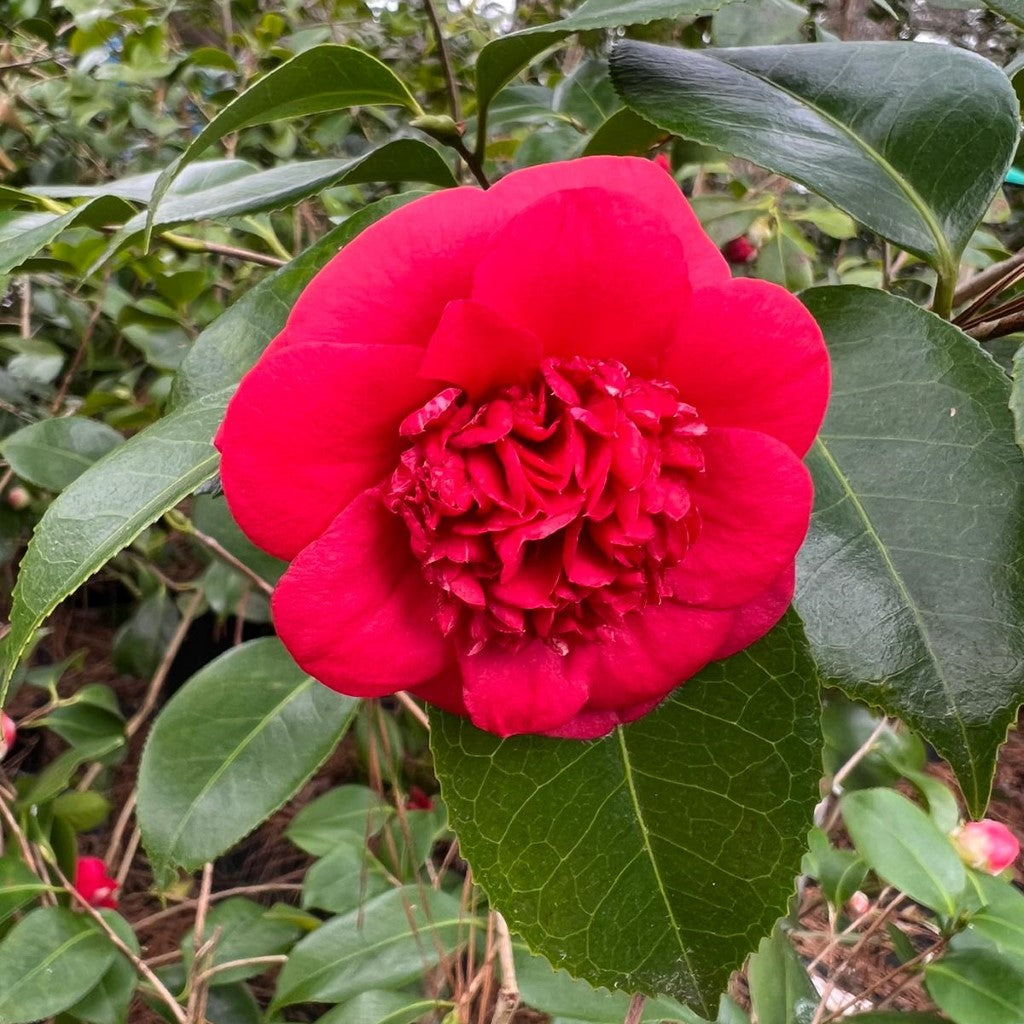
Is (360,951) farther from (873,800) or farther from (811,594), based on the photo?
(811,594)

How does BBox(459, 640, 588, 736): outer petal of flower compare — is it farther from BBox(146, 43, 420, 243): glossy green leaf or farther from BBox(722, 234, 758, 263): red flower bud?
BBox(722, 234, 758, 263): red flower bud

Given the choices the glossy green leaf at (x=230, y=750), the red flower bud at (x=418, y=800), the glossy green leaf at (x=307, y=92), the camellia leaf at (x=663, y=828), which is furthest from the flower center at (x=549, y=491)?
the red flower bud at (x=418, y=800)

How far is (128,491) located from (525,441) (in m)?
0.22

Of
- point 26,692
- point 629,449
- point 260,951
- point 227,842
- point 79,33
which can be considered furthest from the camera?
point 26,692

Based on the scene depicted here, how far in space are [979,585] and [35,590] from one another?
1.47ft

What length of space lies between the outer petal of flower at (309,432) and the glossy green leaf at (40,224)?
1.01 ft

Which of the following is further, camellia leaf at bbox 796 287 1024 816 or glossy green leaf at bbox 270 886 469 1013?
glossy green leaf at bbox 270 886 469 1013

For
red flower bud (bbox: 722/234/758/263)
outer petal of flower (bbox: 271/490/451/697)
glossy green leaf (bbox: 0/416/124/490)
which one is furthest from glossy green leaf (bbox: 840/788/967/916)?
glossy green leaf (bbox: 0/416/124/490)

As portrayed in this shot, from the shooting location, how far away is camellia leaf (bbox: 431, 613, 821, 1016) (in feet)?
1.41

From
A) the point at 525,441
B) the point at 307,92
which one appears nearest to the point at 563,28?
the point at 307,92

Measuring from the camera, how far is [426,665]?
38cm

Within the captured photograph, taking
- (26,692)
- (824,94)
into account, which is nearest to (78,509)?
(824,94)

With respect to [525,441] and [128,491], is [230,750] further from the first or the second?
[525,441]

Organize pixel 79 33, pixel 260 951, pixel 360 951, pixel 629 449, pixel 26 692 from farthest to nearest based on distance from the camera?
pixel 26 692 → pixel 79 33 → pixel 260 951 → pixel 360 951 → pixel 629 449
